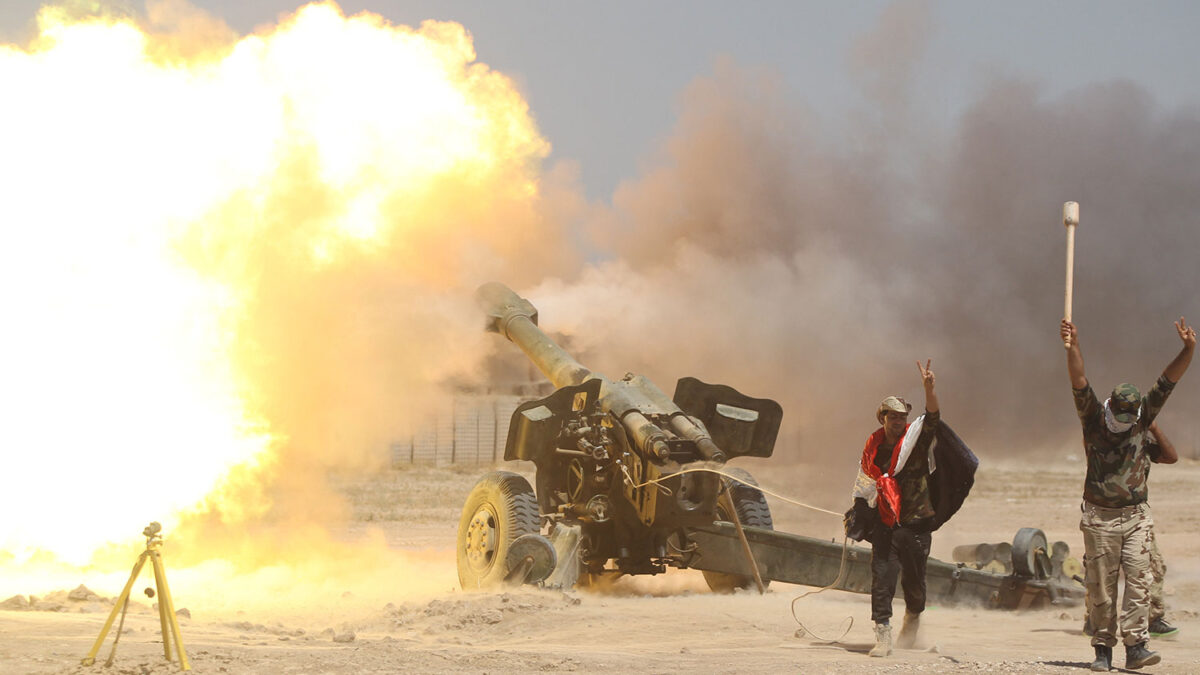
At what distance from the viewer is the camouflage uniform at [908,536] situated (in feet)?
25.8

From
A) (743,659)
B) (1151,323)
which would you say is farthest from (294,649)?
(1151,323)

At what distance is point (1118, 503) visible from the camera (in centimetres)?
725

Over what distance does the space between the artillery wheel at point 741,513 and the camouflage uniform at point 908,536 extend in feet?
13.1

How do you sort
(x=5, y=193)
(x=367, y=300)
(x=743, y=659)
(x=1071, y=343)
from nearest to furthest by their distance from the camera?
(x=1071, y=343) → (x=743, y=659) → (x=5, y=193) → (x=367, y=300)

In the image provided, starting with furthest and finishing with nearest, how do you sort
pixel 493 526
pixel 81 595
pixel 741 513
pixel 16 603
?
pixel 741 513
pixel 493 526
pixel 81 595
pixel 16 603

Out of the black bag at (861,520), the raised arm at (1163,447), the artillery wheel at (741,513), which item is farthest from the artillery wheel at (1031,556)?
the raised arm at (1163,447)

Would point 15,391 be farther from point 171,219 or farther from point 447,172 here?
point 447,172

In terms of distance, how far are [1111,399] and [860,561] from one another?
437cm

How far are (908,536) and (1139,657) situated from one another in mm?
1431

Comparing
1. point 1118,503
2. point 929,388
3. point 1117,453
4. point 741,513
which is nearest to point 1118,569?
point 1118,503

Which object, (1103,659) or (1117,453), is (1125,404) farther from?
(1103,659)

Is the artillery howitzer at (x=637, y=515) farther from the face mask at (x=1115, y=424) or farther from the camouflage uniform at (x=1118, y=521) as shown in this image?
the face mask at (x=1115, y=424)

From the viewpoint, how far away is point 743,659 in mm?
7750

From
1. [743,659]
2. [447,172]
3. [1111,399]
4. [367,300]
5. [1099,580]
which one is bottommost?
[743,659]
